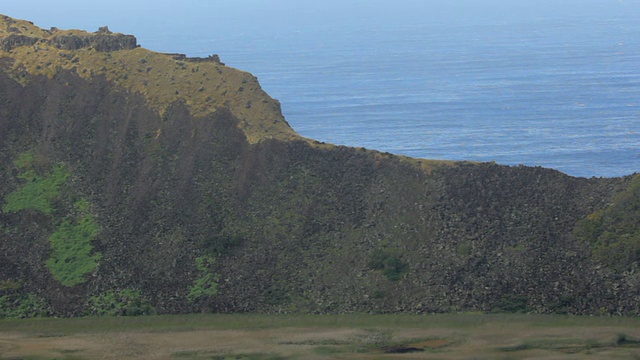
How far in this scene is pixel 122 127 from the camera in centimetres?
11062

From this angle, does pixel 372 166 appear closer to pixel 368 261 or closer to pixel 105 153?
pixel 368 261

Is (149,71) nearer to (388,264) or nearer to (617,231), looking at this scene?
(388,264)

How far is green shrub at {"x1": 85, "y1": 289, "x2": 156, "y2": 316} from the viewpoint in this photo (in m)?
86.9

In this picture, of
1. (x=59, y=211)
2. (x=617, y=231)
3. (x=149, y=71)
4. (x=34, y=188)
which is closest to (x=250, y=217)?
(x=59, y=211)

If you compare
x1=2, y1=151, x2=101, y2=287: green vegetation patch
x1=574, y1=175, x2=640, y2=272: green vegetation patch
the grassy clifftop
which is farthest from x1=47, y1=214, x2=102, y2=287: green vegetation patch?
x1=574, y1=175, x2=640, y2=272: green vegetation patch

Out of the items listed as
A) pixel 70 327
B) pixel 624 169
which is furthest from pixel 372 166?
pixel 624 169

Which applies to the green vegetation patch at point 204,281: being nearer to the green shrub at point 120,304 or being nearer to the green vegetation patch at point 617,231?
the green shrub at point 120,304

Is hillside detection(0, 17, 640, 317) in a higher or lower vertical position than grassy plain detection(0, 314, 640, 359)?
higher

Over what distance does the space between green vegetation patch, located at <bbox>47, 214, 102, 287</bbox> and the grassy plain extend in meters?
7.00

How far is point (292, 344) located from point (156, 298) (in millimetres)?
16063

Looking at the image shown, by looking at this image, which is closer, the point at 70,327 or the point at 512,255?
the point at 70,327

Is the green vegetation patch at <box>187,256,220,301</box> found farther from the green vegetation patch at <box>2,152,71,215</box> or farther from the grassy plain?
the green vegetation patch at <box>2,152,71,215</box>

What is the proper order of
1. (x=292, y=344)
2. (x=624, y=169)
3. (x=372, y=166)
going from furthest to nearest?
(x=624, y=169) → (x=372, y=166) → (x=292, y=344)

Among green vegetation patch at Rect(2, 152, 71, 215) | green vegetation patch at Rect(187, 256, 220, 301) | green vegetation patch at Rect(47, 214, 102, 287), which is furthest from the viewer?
green vegetation patch at Rect(2, 152, 71, 215)
